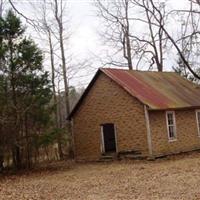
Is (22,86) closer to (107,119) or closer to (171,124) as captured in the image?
(107,119)

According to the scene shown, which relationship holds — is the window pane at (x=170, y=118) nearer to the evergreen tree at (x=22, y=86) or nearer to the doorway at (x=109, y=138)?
the doorway at (x=109, y=138)

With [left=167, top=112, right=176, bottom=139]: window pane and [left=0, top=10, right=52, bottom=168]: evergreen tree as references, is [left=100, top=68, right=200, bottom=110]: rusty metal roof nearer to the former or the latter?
[left=167, top=112, right=176, bottom=139]: window pane

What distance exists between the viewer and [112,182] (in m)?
17.8

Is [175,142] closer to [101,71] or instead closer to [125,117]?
[125,117]

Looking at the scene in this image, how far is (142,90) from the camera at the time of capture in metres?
27.1

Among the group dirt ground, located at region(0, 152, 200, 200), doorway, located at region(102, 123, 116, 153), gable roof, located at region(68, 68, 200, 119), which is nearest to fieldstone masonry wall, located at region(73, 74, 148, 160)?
gable roof, located at region(68, 68, 200, 119)

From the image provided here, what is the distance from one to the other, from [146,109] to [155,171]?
577 centimetres

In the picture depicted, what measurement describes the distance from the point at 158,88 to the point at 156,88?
242 millimetres

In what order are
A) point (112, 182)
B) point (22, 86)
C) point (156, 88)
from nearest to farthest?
point (112, 182) < point (22, 86) < point (156, 88)

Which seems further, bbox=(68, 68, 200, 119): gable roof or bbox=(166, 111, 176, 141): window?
bbox=(166, 111, 176, 141): window

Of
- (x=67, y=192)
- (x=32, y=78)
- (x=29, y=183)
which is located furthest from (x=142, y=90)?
(x=67, y=192)

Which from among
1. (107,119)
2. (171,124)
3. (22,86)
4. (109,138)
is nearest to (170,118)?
(171,124)

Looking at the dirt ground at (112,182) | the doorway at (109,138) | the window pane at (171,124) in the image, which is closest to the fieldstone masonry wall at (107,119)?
the dirt ground at (112,182)

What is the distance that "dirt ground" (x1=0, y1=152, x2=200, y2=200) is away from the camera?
577 inches
